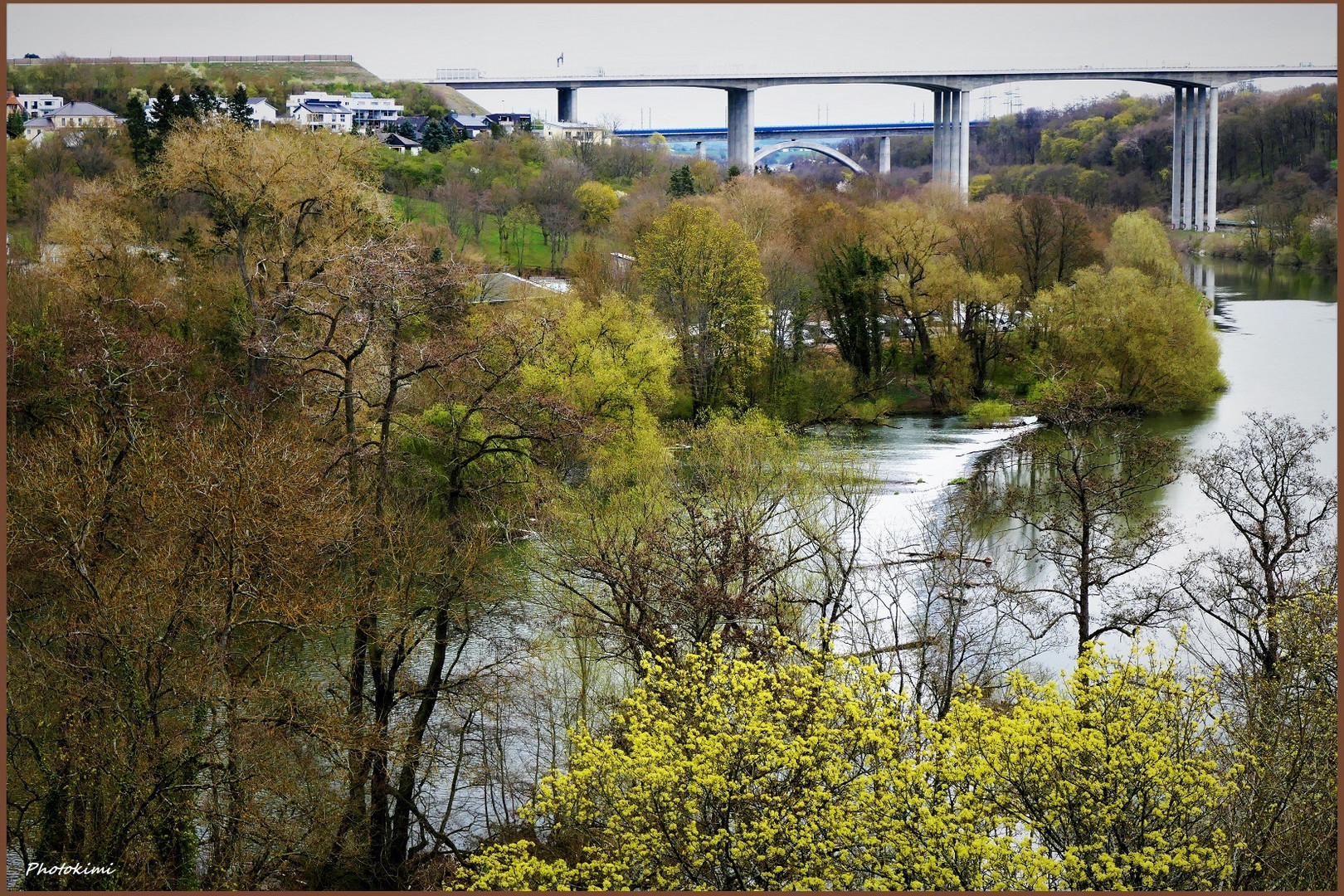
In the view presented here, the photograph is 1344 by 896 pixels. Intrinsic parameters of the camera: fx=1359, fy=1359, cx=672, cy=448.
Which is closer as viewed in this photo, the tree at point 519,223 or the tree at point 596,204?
the tree at point 519,223

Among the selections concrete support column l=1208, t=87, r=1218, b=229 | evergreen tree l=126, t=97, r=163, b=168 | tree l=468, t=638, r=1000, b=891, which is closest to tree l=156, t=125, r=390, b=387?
evergreen tree l=126, t=97, r=163, b=168

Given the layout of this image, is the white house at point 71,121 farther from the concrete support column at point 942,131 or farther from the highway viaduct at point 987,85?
the concrete support column at point 942,131

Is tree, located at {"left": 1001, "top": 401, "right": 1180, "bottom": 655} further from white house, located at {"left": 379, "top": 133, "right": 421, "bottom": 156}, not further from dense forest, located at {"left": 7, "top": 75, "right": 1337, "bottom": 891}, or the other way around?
white house, located at {"left": 379, "top": 133, "right": 421, "bottom": 156}

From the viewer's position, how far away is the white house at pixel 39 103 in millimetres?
54203

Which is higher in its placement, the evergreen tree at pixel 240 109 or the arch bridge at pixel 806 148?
the arch bridge at pixel 806 148

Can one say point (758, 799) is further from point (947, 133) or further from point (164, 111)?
point (947, 133)

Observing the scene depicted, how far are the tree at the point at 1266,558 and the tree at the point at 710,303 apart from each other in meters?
11.7

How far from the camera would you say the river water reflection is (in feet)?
72.4

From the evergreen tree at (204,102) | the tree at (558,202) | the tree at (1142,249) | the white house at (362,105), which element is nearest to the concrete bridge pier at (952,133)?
the tree at (558,202)

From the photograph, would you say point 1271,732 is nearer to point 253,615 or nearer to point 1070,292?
point 253,615

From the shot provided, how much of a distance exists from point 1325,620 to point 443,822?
788 centimetres

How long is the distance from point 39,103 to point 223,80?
984cm

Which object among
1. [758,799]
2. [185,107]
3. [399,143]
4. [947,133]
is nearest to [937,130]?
[947,133]

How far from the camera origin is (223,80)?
210ft
